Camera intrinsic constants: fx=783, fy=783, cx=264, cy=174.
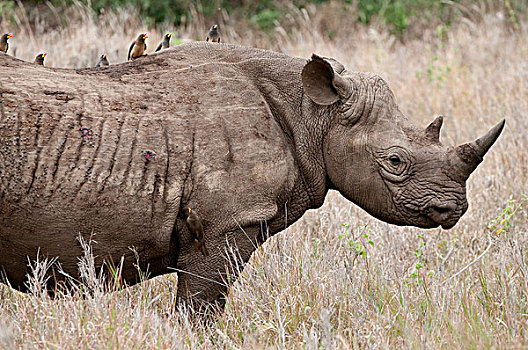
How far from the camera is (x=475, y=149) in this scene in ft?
14.1

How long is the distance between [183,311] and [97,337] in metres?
0.62

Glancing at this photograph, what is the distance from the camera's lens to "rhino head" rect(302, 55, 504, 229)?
4.36 m

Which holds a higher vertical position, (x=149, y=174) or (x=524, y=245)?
(x=149, y=174)

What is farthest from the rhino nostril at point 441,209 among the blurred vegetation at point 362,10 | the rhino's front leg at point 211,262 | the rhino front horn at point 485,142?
the blurred vegetation at point 362,10

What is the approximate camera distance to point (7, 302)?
15.6 feet

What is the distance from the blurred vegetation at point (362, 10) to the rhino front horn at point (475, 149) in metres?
10.7

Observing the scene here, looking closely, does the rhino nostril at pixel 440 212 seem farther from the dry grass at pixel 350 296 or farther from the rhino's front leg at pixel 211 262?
the rhino's front leg at pixel 211 262

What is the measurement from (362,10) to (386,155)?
38.5 ft

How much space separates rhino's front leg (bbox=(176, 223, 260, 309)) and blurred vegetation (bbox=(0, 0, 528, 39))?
10.9m

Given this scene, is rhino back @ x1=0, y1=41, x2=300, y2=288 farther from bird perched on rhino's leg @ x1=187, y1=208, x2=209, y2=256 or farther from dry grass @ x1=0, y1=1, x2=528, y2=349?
dry grass @ x1=0, y1=1, x2=528, y2=349

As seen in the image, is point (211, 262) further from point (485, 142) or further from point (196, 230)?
point (485, 142)

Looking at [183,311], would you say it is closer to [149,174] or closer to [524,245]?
[149,174]

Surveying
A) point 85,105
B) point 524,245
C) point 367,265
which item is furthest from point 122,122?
point 524,245

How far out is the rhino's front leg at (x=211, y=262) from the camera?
4.20 m
